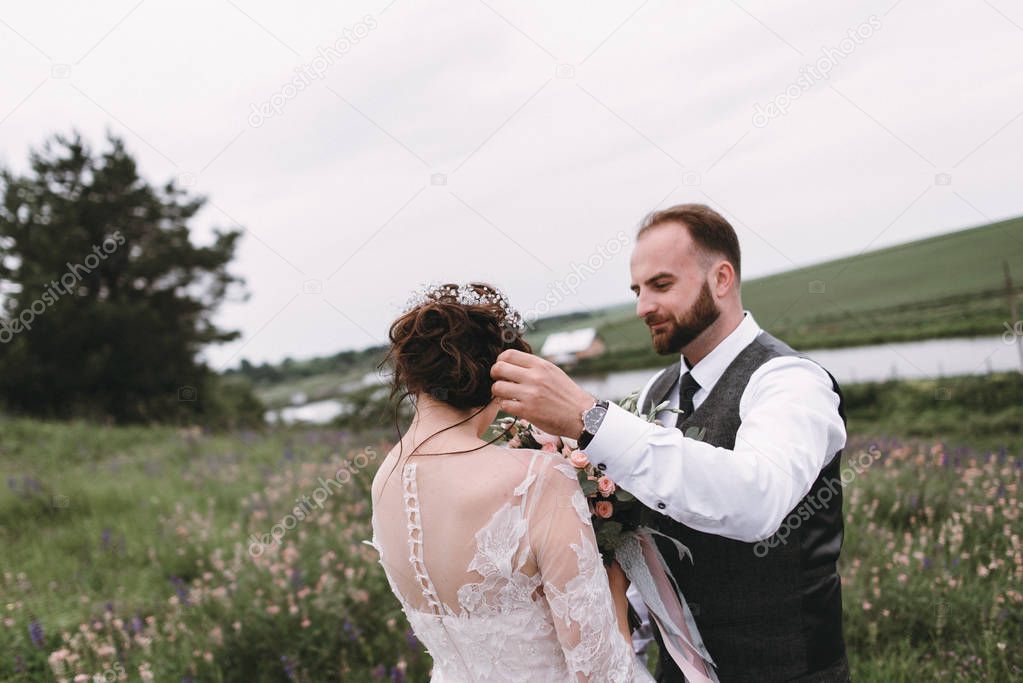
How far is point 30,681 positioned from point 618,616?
4128 mm

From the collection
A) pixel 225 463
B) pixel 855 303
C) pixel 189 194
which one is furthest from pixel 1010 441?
pixel 189 194

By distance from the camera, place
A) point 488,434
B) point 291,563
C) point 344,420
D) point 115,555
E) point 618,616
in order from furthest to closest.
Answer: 1. point 344,420
2. point 115,555
3. point 291,563
4. point 488,434
5. point 618,616

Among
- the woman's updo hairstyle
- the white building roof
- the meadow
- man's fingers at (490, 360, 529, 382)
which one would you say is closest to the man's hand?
man's fingers at (490, 360, 529, 382)

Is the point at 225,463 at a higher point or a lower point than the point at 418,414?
higher

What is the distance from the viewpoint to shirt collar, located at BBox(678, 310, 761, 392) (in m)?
2.74

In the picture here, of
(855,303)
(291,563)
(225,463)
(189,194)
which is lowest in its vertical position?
(291,563)

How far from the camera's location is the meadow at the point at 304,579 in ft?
13.6

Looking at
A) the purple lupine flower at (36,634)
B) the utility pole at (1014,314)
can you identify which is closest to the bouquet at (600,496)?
the purple lupine flower at (36,634)

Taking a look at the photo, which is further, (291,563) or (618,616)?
(291,563)

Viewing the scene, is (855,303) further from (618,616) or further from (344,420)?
(618,616)

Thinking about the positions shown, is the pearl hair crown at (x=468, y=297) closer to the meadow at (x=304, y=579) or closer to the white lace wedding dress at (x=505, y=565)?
the white lace wedding dress at (x=505, y=565)

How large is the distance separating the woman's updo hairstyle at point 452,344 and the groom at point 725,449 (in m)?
0.22

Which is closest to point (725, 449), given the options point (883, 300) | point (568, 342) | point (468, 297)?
point (468, 297)

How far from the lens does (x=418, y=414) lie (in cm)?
226
